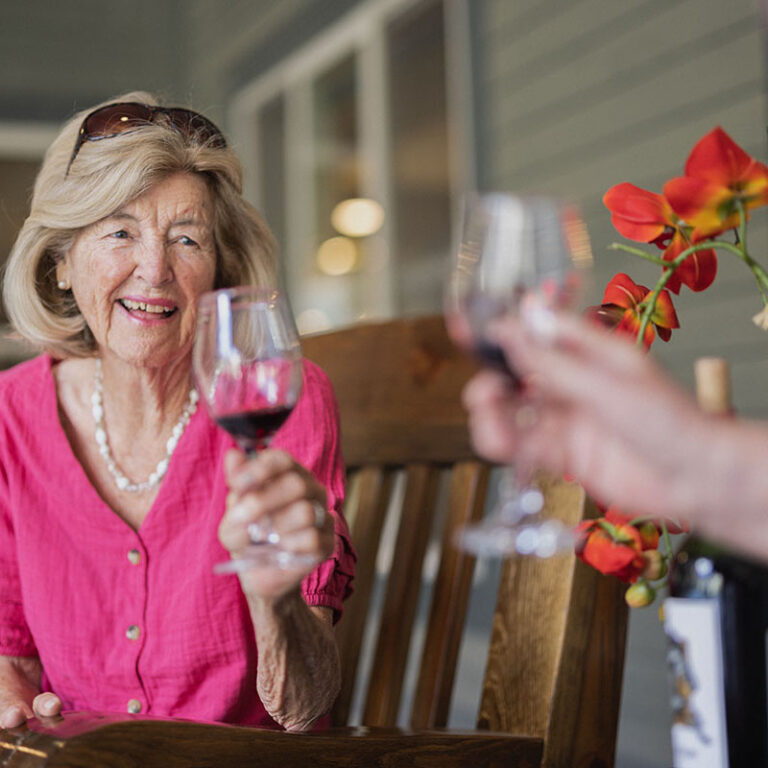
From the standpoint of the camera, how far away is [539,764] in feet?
4.10

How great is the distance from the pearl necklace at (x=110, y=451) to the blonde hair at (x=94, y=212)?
0.34 ft

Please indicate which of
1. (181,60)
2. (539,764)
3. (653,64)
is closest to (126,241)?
(539,764)

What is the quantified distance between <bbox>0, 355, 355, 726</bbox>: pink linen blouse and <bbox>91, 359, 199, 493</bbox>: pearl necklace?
0.03 metres

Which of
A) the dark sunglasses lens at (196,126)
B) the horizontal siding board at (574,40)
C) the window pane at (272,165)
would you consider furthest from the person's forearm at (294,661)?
the window pane at (272,165)

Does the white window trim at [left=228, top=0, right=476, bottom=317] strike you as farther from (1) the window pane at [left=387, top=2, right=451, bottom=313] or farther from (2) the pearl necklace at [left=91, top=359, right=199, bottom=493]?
(2) the pearl necklace at [left=91, top=359, right=199, bottom=493]

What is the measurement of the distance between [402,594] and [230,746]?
26.0 inches

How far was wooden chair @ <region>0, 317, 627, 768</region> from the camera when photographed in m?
1.02

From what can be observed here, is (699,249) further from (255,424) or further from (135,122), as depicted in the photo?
(135,122)

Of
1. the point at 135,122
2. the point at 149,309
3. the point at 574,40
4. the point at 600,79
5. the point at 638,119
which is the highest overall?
the point at 574,40

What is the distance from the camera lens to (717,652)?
0.87 m

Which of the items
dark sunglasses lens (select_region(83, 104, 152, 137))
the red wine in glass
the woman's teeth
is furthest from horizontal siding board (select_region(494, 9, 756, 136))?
the red wine in glass

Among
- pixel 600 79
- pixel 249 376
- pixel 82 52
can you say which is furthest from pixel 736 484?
pixel 82 52

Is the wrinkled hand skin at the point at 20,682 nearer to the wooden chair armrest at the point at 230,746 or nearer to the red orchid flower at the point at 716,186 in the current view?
the wooden chair armrest at the point at 230,746

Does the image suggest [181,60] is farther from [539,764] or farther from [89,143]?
[539,764]
